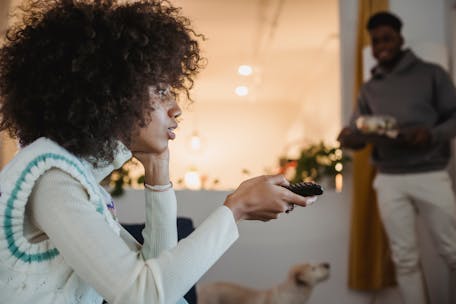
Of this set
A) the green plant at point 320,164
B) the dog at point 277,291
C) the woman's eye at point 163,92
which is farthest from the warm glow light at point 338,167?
the woman's eye at point 163,92

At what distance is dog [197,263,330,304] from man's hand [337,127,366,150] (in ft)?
2.17

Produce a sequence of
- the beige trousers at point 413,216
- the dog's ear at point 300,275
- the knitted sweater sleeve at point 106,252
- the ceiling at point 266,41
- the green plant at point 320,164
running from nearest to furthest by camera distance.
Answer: the knitted sweater sleeve at point 106,252 → the beige trousers at point 413,216 → the dog's ear at point 300,275 → the green plant at point 320,164 → the ceiling at point 266,41

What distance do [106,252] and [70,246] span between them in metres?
0.05

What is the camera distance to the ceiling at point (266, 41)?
4629 mm

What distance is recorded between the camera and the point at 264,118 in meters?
9.04

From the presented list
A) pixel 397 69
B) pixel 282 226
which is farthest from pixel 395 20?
pixel 282 226

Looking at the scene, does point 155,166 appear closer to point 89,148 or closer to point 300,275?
point 89,148

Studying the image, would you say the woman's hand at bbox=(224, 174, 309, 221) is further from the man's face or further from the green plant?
the green plant

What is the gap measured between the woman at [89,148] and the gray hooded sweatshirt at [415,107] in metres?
1.84

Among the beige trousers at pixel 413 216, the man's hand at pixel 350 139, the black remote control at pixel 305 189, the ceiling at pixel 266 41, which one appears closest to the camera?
the black remote control at pixel 305 189

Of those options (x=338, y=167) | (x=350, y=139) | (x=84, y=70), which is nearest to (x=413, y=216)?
(x=350, y=139)

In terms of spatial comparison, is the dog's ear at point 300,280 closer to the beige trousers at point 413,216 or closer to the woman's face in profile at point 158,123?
the beige trousers at point 413,216

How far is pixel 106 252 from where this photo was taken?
67cm

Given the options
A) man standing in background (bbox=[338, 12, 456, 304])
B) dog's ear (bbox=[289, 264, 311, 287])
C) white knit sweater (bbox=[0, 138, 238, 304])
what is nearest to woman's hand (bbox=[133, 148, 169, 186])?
white knit sweater (bbox=[0, 138, 238, 304])
